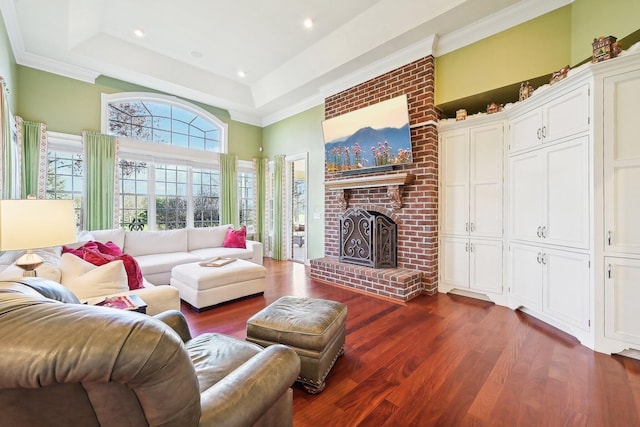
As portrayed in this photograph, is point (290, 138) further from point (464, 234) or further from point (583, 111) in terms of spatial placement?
point (583, 111)

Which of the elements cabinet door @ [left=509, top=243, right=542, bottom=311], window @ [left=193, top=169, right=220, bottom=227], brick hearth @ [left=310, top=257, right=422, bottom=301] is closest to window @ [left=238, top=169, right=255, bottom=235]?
window @ [left=193, top=169, right=220, bottom=227]

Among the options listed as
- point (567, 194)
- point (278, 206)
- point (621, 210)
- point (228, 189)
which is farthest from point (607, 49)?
point (228, 189)

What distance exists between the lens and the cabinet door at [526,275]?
285 centimetres

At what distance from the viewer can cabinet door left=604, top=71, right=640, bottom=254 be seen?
2129mm

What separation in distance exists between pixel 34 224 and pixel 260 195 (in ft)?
17.2

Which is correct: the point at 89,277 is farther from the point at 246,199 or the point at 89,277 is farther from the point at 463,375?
the point at 246,199

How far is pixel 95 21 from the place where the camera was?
3.65 meters

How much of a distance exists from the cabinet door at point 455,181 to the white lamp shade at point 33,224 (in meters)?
3.86

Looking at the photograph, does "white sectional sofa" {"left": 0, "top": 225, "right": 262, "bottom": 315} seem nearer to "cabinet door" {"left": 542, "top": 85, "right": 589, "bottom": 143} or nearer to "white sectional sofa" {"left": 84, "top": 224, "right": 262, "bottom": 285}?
"white sectional sofa" {"left": 84, "top": 224, "right": 262, "bottom": 285}

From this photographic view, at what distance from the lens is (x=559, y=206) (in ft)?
8.61

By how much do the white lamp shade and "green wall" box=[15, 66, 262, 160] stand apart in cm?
381

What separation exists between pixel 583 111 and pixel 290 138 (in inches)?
187

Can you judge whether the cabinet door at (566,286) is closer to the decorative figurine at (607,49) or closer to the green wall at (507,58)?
the decorative figurine at (607,49)

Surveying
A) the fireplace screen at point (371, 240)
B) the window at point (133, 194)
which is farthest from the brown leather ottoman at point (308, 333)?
the window at point (133, 194)
